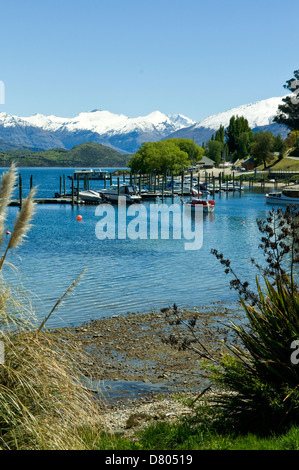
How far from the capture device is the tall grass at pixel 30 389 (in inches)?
189

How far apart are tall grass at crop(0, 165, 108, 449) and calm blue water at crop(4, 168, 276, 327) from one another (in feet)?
7.47

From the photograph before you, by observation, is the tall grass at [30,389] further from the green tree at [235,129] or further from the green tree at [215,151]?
the green tree at [235,129]

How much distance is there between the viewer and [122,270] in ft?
84.9

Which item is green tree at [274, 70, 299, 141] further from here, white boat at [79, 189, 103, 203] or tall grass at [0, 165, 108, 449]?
tall grass at [0, 165, 108, 449]

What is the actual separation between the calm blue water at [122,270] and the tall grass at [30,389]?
2276 millimetres

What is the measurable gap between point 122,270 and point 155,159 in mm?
75204

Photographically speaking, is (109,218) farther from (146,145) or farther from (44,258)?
(146,145)

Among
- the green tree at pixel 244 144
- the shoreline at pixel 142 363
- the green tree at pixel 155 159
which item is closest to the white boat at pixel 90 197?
→ the green tree at pixel 155 159

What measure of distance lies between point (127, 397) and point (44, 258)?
19901mm

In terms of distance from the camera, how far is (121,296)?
784 inches

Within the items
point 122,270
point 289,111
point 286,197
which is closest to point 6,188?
point 122,270

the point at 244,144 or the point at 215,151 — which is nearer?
the point at 244,144

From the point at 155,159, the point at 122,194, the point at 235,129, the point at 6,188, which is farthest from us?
the point at 235,129

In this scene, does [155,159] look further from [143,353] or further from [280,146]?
[143,353]
